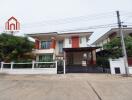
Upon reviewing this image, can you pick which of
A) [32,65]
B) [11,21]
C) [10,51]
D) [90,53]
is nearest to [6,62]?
[10,51]

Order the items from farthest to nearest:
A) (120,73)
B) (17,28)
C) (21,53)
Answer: (17,28) < (21,53) < (120,73)

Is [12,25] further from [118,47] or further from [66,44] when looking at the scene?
[118,47]

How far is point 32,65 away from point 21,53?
4.19m

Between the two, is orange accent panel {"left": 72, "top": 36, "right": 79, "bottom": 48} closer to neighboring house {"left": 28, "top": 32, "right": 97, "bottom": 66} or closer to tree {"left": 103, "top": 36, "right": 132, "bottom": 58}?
neighboring house {"left": 28, "top": 32, "right": 97, "bottom": 66}

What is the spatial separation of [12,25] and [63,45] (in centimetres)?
891

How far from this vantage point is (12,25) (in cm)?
1938

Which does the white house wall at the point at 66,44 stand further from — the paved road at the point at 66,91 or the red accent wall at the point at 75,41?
the paved road at the point at 66,91

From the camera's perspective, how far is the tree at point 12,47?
1689cm

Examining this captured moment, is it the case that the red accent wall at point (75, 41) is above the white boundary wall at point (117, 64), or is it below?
above

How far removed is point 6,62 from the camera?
16.5m

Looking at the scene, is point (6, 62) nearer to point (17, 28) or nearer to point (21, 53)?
point (21, 53)

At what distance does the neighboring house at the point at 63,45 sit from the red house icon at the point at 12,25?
2.50 metres

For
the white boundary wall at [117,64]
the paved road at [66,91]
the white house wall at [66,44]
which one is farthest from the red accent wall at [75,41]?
the paved road at [66,91]

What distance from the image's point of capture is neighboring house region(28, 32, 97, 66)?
20.0 meters
